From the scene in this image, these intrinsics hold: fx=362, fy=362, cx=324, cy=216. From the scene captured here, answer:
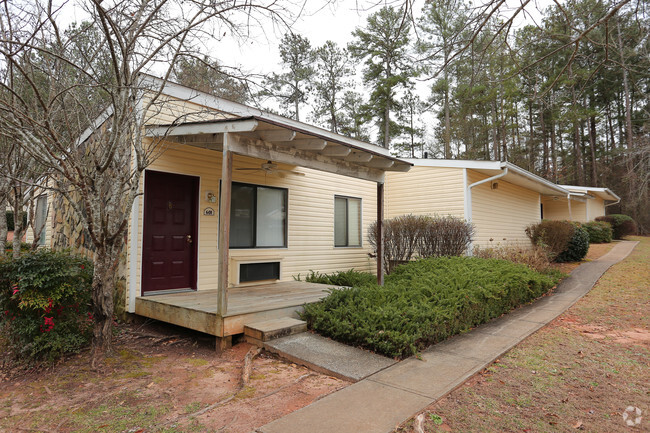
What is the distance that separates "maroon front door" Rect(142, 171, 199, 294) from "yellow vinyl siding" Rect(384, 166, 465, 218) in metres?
6.66

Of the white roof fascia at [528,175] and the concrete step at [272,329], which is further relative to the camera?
the white roof fascia at [528,175]

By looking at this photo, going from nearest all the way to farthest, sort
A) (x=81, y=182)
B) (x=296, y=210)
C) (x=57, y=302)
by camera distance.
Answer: (x=81, y=182) < (x=57, y=302) < (x=296, y=210)

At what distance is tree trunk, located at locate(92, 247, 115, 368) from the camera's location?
3.98 metres

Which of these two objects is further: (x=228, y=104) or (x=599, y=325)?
(x=228, y=104)

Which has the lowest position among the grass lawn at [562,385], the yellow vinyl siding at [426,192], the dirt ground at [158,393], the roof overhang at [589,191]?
the dirt ground at [158,393]

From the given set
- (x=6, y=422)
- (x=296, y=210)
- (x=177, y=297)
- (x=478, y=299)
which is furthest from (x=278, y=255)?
(x=6, y=422)

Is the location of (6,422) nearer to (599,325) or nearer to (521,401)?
(521,401)

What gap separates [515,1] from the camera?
3.40 meters

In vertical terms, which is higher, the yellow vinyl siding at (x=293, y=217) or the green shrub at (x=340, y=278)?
the yellow vinyl siding at (x=293, y=217)

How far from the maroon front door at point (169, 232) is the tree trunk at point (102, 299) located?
157cm

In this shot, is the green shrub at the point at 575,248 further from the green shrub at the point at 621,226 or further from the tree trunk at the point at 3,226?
the tree trunk at the point at 3,226

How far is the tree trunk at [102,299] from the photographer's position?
3.98 metres

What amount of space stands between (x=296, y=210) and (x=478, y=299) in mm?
4247

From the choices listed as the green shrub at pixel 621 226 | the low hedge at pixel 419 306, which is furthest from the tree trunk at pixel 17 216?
the green shrub at pixel 621 226
